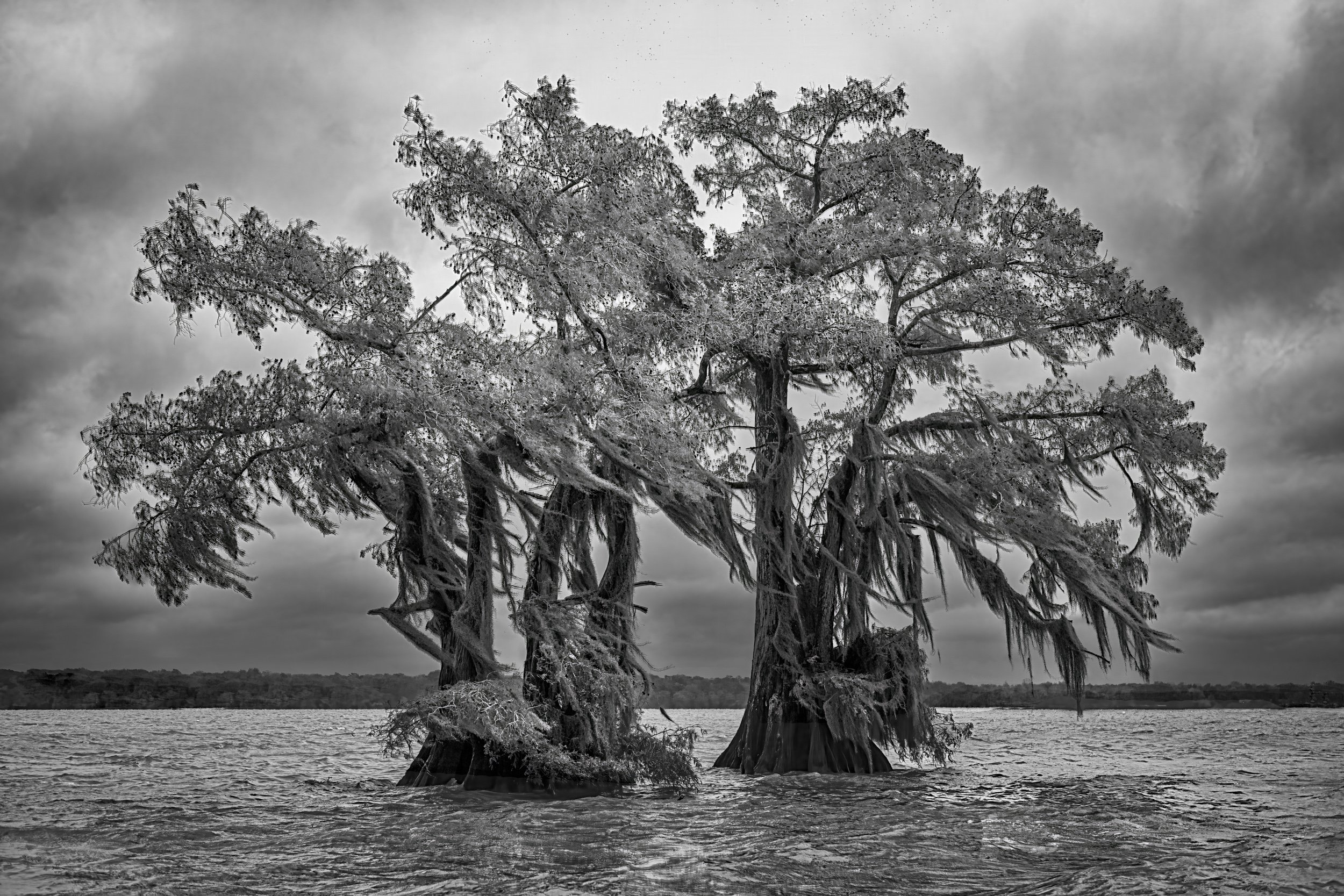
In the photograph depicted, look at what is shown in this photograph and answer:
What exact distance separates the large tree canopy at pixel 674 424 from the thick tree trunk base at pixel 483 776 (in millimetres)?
66

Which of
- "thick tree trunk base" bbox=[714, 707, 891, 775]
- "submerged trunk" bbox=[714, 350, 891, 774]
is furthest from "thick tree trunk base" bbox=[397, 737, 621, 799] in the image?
"submerged trunk" bbox=[714, 350, 891, 774]

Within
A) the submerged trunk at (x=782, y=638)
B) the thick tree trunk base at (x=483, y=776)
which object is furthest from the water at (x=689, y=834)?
the submerged trunk at (x=782, y=638)

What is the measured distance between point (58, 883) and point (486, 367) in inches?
287

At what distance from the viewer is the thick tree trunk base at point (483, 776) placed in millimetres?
14195

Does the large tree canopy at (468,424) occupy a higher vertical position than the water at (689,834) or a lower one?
higher

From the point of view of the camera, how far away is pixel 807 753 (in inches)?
712

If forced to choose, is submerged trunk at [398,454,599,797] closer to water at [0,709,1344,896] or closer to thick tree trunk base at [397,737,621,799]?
thick tree trunk base at [397,737,621,799]

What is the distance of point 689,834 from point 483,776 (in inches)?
172

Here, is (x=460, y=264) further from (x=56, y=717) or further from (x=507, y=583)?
(x=56, y=717)

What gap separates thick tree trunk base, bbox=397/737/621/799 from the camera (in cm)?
1420

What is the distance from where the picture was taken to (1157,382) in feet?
63.5

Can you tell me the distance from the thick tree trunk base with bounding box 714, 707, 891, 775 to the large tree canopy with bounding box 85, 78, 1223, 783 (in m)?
0.06

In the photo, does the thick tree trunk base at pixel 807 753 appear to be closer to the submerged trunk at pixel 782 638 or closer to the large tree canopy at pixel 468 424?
the submerged trunk at pixel 782 638

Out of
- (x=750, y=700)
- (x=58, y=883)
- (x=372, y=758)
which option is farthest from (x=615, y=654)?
(x=372, y=758)
